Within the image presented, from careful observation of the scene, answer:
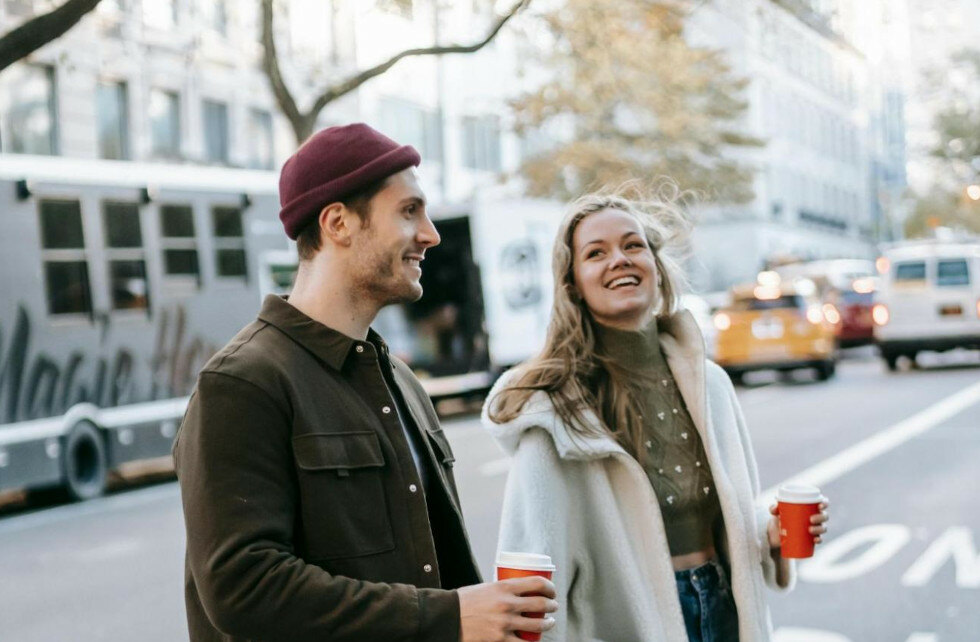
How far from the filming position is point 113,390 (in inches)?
527

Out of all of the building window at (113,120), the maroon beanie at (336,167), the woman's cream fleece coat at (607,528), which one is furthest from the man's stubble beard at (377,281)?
the building window at (113,120)

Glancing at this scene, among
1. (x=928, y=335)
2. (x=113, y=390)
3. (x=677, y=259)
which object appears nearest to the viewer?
(x=677, y=259)

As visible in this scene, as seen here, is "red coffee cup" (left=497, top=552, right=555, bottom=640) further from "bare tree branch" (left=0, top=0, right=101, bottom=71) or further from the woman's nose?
"bare tree branch" (left=0, top=0, right=101, bottom=71)

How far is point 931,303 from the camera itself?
2347cm

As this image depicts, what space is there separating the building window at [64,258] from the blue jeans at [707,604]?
1042cm

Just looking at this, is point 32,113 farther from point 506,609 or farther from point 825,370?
point 506,609

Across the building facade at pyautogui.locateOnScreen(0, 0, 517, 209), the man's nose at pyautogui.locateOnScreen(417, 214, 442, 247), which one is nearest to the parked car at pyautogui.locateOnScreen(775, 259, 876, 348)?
the building facade at pyautogui.locateOnScreen(0, 0, 517, 209)

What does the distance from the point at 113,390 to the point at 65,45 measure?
12.4m

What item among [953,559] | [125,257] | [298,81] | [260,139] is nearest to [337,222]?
[953,559]

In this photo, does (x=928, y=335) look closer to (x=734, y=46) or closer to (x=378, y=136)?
(x=378, y=136)

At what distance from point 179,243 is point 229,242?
0.78m

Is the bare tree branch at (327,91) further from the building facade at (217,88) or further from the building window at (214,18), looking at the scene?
the building window at (214,18)

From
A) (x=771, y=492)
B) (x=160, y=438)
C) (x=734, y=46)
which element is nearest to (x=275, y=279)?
(x=160, y=438)

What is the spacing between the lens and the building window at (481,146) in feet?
123
